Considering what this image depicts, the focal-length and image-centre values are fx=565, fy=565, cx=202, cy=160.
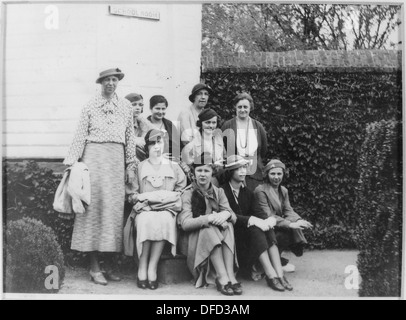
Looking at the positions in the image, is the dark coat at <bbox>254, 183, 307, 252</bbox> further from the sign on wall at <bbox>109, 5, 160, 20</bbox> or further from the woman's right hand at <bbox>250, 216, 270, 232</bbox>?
the sign on wall at <bbox>109, 5, 160, 20</bbox>

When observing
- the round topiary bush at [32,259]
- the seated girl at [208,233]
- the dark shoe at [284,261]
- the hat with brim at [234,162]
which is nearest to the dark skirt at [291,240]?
the dark shoe at [284,261]

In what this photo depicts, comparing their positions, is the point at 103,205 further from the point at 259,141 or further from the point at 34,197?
the point at 259,141

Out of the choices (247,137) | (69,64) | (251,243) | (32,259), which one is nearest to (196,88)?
(247,137)

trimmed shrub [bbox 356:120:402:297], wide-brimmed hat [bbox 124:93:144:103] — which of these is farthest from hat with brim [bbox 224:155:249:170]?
trimmed shrub [bbox 356:120:402:297]

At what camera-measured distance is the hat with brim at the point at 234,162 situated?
222 inches

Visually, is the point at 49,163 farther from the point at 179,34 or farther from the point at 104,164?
the point at 179,34

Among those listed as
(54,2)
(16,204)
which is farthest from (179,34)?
(16,204)

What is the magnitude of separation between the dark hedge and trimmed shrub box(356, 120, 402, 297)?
25 cm

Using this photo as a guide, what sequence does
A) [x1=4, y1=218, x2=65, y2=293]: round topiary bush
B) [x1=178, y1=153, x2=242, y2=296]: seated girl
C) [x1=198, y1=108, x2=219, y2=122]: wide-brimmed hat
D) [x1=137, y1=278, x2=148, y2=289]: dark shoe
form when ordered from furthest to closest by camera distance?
1. [x1=198, y1=108, x2=219, y2=122]: wide-brimmed hat
2. [x1=4, y1=218, x2=65, y2=293]: round topiary bush
3. [x1=137, y1=278, x2=148, y2=289]: dark shoe
4. [x1=178, y1=153, x2=242, y2=296]: seated girl

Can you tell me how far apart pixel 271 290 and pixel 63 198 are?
7.39ft

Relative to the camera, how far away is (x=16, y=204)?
584 cm

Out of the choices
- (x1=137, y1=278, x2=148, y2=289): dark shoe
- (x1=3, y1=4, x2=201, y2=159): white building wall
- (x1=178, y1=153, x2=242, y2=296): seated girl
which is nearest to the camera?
(x1=178, y1=153, x2=242, y2=296): seated girl

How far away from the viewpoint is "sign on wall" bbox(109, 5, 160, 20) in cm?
583

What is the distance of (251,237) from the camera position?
18.1 ft
